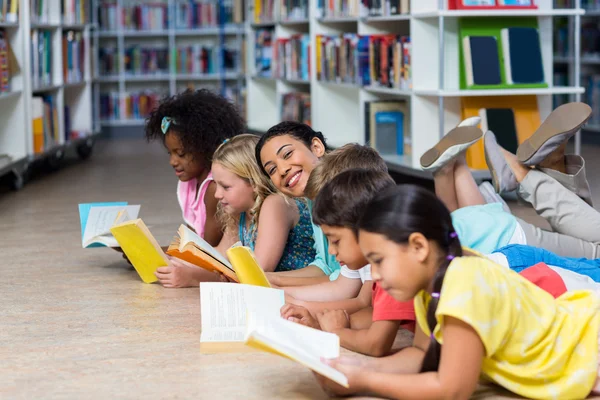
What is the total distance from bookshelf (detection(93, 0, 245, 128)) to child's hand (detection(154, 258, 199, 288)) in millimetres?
5888

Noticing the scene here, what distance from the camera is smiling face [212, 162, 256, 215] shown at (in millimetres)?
2467

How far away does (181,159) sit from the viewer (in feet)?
9.70

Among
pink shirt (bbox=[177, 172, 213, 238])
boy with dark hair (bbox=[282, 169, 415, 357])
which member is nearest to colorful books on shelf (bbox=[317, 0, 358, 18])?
pink shirt (bbox=[177, 172, 213, 238])

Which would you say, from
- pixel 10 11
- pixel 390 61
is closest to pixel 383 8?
pixel 390 61

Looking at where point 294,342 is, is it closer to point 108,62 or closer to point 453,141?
point 453,141

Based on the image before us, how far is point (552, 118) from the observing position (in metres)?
2.71

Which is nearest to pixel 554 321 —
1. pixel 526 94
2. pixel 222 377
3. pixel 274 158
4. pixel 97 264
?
pixel 222 377

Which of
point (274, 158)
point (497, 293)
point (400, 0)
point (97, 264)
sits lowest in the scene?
point (97, 264)

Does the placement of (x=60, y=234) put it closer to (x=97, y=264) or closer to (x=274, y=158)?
(x=97, y=264)

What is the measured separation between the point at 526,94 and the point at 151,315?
8.17 ft

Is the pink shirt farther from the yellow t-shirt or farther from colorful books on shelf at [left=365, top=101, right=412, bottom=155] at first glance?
colorful books on shelf at [left=365, top=101, right=412, bottom=155]

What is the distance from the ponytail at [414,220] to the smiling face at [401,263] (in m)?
0.01

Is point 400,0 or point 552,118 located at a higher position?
point 400,0

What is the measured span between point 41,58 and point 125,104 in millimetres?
3048
